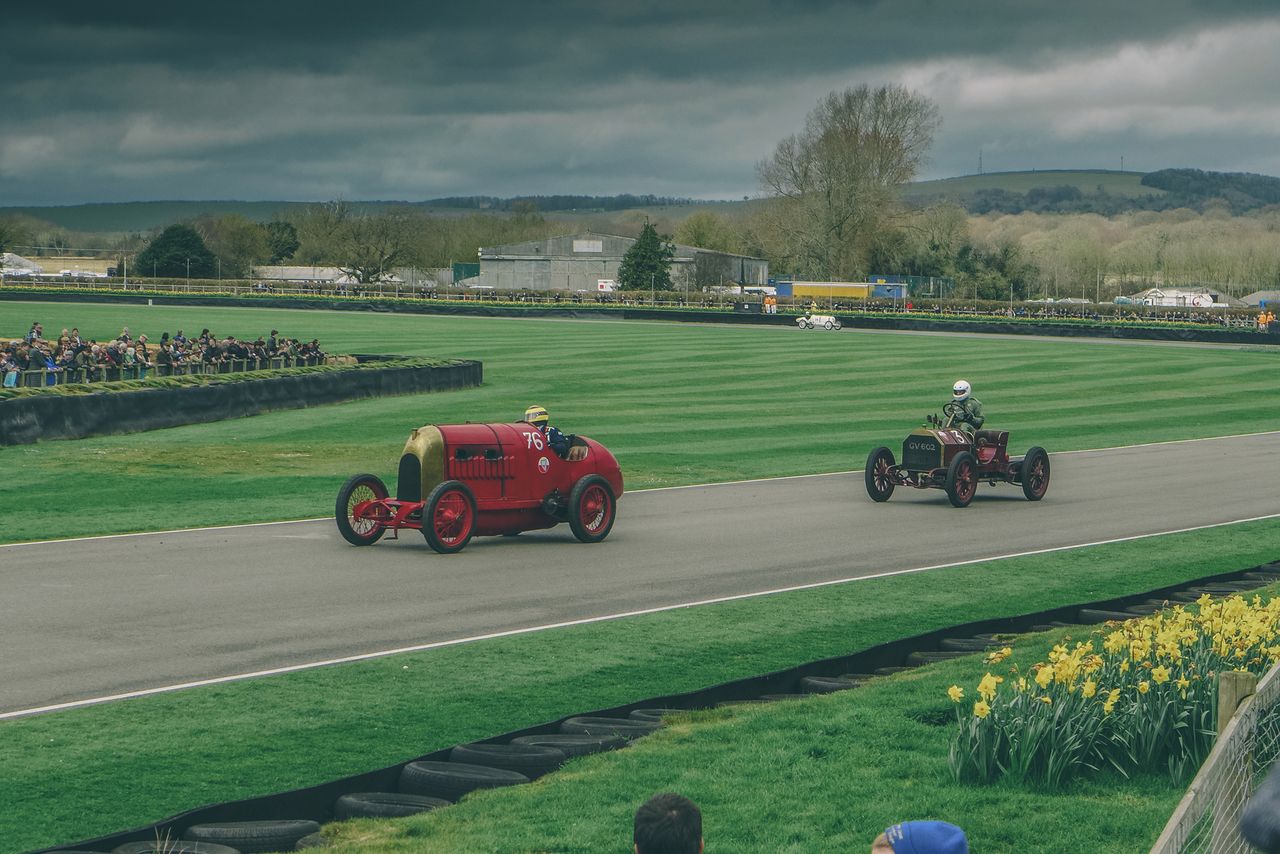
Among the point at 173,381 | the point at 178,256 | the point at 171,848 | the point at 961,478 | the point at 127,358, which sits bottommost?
the point at 171,848

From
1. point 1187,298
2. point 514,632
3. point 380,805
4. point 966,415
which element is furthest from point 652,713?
point 1187,298

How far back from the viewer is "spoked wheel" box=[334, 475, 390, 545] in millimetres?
16594

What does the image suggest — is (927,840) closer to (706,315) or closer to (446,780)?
(446,780)

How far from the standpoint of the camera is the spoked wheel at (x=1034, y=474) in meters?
21.8

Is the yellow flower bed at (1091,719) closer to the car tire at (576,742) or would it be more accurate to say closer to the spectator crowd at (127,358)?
the car tire at (576,742)

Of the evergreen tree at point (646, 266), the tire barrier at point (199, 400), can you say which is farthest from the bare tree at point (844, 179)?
the tire barrier at point (199, 400)

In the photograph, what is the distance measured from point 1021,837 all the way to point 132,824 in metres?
4.42

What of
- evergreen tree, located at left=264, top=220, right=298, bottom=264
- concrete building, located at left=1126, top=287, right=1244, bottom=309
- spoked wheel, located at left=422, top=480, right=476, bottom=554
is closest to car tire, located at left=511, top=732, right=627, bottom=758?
spoked wheel, located at left=422, top=480, right=476, bottom=554

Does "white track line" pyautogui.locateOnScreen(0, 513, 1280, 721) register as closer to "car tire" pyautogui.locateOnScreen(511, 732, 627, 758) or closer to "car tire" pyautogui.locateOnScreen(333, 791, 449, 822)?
"car tire" pyautogui.locateOnScreen(511, 732, 627, 758)

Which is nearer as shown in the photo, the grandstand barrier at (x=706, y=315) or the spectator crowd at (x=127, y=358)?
the spectator crowd at (x=127, y=358)

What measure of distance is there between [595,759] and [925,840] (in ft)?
15.6

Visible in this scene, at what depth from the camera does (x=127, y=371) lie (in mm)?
33719

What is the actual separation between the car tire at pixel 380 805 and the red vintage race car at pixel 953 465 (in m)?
14.0

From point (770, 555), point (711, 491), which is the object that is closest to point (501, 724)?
point (770, 555)
